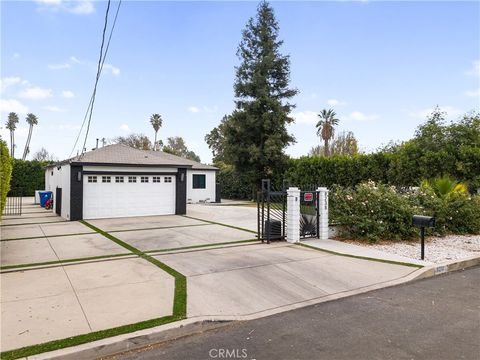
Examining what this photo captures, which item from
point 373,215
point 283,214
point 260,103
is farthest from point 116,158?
point 260,103

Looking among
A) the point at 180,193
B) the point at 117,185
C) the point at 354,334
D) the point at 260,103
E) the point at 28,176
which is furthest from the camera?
the point at 28,176

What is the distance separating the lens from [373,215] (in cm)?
965

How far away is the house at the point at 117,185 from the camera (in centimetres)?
1436

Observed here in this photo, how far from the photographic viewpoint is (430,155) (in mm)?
15734

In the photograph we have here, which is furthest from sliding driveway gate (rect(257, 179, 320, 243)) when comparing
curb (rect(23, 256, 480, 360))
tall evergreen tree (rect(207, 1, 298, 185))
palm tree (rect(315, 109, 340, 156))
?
palm tree (rect(315, 109, 340, 156))

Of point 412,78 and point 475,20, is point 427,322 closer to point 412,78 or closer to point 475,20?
point 475,20

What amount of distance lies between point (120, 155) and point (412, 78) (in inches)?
599

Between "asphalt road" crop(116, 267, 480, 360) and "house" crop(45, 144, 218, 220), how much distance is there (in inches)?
492

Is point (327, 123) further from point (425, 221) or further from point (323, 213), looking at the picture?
point (425, 221)

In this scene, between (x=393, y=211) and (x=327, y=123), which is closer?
(x=393, y=211)

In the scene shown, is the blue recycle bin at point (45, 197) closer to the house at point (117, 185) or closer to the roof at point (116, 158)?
the house at point (117, 185)

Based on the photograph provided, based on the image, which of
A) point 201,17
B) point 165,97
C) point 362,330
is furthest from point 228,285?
point 165,97

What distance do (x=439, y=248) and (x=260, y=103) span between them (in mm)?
20038

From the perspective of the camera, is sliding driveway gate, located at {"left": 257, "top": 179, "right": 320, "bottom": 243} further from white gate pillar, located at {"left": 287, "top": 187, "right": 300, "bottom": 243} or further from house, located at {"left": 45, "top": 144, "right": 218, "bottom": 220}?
house, located at {"left": 45, "top": 144, "right": 218, "bottom": 220}
